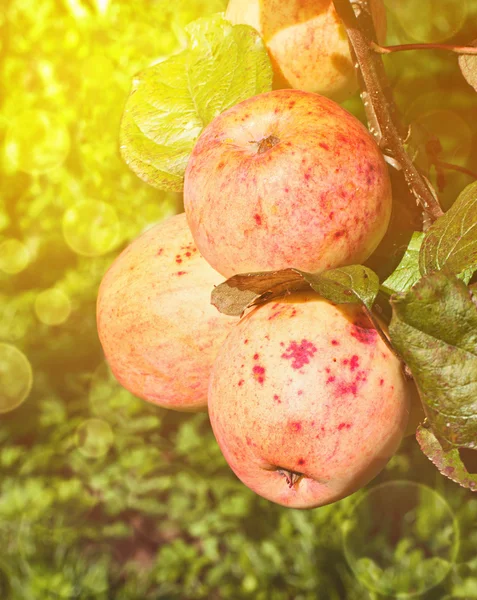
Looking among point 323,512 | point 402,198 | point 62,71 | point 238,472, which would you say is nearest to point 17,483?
point 323,512

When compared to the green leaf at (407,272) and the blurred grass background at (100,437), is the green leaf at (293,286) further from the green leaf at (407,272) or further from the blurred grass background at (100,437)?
the blurred grass background at (100,437)

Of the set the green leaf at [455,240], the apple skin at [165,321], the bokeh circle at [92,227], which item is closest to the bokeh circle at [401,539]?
the bokeh circle at [92,227]

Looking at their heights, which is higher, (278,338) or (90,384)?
(278,338)

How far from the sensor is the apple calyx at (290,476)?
2.47 ft

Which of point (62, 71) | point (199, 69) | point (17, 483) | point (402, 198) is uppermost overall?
point (199, 69)

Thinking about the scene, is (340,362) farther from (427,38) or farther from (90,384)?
(90,384)

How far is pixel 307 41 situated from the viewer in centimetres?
84

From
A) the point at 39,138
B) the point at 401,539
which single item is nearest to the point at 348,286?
the point at 401,539

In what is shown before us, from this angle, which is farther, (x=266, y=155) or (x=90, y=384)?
(x=90, y=384)

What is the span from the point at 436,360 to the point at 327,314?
17 centimetres

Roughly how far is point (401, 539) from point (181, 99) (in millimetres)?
2033

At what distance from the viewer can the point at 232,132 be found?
2.40ft

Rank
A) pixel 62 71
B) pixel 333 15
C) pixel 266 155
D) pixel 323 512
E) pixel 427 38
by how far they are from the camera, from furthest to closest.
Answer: pixel 62 71, pixel 323 512, pixel 427 38, pixel 333 15, pixel 266 155

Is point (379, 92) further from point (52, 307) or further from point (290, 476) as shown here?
point (52, 307)
